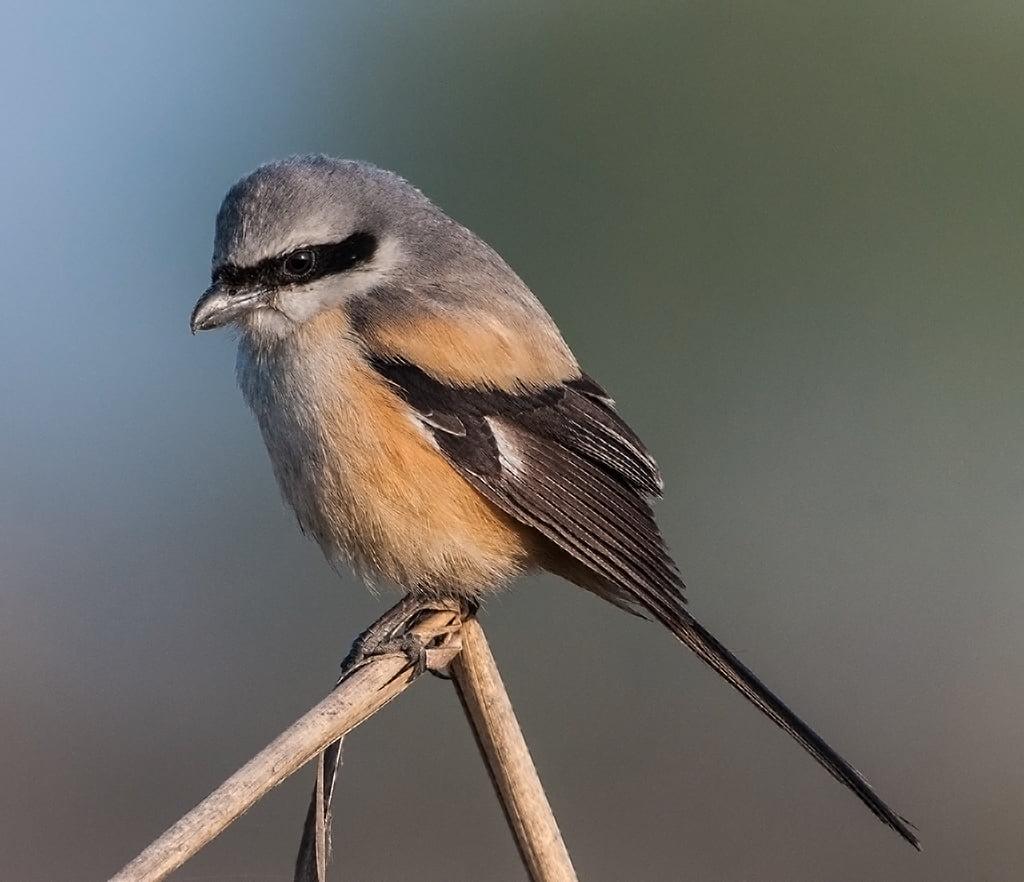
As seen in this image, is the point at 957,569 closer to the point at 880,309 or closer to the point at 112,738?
the point at 880,309

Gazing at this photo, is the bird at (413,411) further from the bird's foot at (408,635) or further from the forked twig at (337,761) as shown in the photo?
the forked twig at (337,761)

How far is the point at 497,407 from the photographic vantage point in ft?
8.71

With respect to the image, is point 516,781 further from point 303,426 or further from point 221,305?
point 221,305

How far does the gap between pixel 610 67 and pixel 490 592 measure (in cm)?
407

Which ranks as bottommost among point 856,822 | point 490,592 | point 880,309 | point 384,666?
point 856,822

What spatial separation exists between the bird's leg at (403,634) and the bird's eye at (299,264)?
0.65 metres

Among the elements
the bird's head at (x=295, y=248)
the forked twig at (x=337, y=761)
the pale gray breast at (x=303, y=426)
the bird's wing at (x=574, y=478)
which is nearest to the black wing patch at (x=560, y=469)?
the bird's wing at (x=574, y=478)

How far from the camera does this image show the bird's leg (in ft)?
6.76

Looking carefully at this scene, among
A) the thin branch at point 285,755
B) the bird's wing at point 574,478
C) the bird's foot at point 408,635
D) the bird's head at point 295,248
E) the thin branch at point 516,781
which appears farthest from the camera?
the bird's head at point 295,248

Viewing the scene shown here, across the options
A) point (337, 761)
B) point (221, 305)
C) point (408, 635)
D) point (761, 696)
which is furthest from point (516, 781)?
point (221, 305)

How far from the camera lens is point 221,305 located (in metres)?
2.59

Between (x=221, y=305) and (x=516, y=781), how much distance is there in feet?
3.97

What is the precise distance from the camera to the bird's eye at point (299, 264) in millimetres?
2617

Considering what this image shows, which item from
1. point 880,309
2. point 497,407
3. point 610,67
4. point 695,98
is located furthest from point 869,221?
point 497,407
